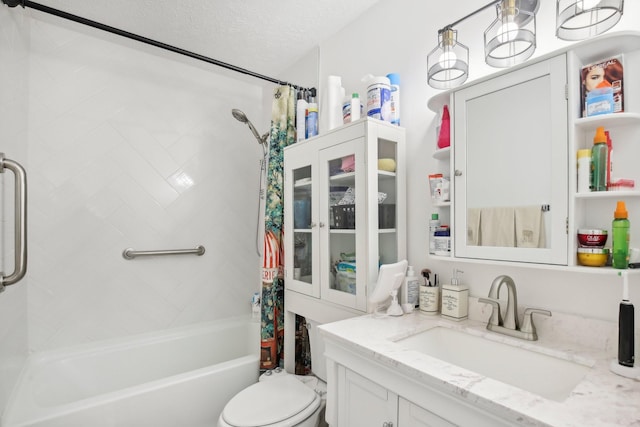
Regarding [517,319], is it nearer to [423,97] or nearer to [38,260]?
[423,97]

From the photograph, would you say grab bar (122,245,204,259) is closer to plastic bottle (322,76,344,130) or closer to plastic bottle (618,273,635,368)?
plastic bottle (322,76,344,130)

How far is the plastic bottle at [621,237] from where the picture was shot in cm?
78

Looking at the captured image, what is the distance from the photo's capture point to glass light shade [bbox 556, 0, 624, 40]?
826 millimetres

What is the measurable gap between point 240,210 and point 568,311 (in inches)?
82.6

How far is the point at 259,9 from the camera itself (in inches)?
65.5

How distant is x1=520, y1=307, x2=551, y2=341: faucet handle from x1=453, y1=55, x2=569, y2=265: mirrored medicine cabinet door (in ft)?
0.54

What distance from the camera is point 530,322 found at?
0.97 meters

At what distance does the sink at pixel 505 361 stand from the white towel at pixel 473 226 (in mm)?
319

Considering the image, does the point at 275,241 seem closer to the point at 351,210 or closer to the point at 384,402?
the point at 351,210

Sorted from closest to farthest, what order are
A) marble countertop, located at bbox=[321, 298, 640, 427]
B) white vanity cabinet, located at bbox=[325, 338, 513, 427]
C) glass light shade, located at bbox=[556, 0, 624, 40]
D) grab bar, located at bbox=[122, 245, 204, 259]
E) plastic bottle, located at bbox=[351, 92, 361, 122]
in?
marble countertop, located at bbox=[321, 298, 640, 427] → white vanity cabinet, located at bbox=[325, 338, 513, 427] → glass light shade, located at bbox=[556, 0, 624, 40] → plastic bottle, located at bbox=[351, 92, 361, 122] → grab bar, located at bbox=[122, 245, 204, 259]

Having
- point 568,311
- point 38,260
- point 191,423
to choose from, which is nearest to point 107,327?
point 38,260

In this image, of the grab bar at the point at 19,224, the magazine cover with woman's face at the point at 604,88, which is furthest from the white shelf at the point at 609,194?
the grab bar at the point at 19,224

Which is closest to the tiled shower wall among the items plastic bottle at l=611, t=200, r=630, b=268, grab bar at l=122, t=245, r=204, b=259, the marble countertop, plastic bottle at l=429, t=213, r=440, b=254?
grab bar at l=122, t=245, r=204, b=259

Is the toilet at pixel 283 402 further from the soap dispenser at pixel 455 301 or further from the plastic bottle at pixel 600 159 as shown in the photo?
the plastic bottle at pixel 600 159
